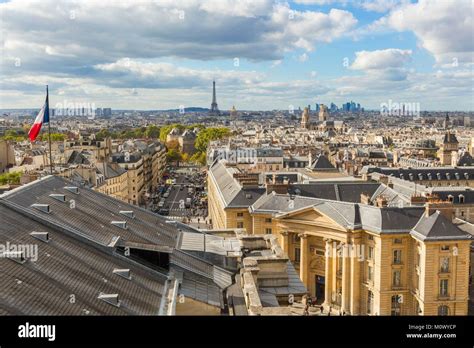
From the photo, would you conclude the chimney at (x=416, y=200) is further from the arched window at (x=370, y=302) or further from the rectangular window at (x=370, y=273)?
the arched window at (x=370, y=302)

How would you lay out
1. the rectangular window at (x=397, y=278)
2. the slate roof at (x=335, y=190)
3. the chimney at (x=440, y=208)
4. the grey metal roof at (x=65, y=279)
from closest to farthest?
the grey metal roof at (x=65, y=279), the chimney at (x=440, y=208), the rectangular window at (x=397, y=278), the slate roof at (x=335, y=190)

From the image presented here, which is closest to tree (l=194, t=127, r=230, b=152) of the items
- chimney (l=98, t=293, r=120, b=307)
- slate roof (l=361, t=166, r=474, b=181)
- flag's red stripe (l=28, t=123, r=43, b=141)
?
slate roof (l=361, t=166, r=474, b=181)

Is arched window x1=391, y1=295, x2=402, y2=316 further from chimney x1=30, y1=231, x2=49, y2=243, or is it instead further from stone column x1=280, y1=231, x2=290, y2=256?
chimney x1=30, y1=231, x2=49, y2=243

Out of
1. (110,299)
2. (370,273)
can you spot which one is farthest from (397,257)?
(110,299)

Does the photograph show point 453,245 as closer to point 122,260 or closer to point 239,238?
point 239,238

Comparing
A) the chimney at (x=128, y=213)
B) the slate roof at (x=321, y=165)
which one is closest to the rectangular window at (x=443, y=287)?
the chimney at (x=128, y=213)

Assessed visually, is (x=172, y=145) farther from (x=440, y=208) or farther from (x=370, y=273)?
(x=440, y=208)

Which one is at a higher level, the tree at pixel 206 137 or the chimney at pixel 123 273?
the tree at pixel 206 137
